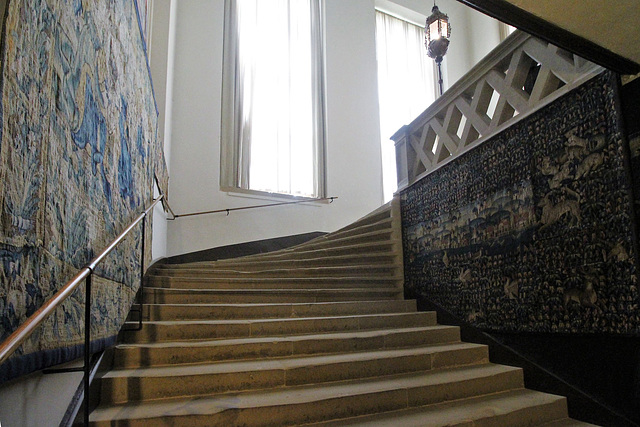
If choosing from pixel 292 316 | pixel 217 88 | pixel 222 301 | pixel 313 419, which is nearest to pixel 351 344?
pixel 292 316

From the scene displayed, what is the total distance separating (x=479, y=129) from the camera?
12.6 ft

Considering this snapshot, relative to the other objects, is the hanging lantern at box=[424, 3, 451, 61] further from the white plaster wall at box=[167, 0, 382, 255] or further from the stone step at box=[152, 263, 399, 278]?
the white plaster wall at box=[167, 0, 382, 255]

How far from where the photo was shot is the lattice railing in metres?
3.15

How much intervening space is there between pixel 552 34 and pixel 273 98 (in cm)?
628

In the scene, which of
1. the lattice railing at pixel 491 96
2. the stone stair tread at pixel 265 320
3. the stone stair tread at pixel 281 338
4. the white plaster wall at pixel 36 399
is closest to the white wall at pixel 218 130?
the lattice railing at pixel 491 96

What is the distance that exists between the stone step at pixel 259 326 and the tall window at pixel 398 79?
5593mm

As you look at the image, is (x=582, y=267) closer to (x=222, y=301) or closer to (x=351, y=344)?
(x=351, y=344)

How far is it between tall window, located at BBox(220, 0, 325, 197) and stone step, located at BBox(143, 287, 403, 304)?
3.85m

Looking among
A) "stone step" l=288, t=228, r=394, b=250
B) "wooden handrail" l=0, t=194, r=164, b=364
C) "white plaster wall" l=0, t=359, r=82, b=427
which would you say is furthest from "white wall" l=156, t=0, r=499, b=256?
"wooden handrail" l=0, t=194, r=164, b=364

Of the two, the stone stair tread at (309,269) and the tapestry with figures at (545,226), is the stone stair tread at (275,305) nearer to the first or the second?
the stone stair tread at (309,269)

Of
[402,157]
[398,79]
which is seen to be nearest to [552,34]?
[402,157]

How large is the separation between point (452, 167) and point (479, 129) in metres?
0.45

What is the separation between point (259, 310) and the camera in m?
3.70

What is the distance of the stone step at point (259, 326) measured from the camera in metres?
3.13
